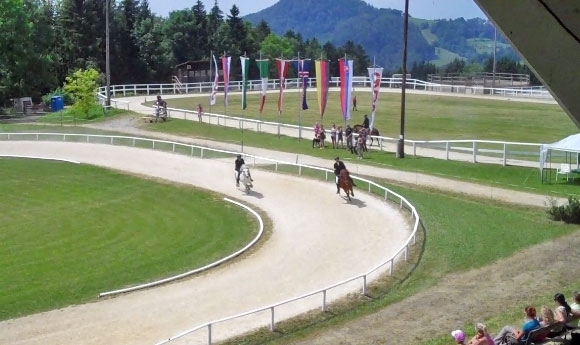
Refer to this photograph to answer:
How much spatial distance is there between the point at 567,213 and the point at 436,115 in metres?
31.8

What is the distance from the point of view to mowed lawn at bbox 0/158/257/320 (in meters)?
19.0

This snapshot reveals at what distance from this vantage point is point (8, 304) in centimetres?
1722

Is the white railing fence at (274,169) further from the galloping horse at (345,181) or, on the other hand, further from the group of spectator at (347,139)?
the group of spectator at (347,139)

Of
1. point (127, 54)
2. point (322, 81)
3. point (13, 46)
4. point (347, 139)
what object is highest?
point (13, 46)

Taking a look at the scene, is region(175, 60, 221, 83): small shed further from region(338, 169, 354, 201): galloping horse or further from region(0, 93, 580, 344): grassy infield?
region(338, 169, 354, 201): galloping horse

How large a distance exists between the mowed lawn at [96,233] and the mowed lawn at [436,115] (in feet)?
54.2

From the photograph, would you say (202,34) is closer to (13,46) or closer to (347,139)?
(13,46)

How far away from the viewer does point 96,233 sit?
81.1 feet

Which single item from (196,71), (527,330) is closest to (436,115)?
(196,71)

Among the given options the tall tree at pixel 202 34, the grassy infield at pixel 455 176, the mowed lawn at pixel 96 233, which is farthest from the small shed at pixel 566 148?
the tall tree at pixel 202 34

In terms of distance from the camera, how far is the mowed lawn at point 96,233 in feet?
62.2

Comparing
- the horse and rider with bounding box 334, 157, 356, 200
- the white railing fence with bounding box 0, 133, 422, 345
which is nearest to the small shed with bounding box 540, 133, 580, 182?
the white railing fence with bounding box 0, 133, 422, 345

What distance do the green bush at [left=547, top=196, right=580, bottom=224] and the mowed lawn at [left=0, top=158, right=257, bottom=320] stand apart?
29.6ft

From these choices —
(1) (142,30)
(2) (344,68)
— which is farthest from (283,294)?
(1) (142,30)
